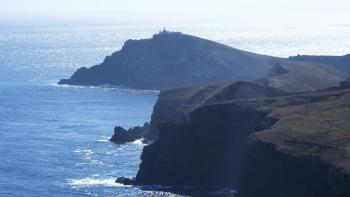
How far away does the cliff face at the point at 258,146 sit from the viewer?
3861 inches

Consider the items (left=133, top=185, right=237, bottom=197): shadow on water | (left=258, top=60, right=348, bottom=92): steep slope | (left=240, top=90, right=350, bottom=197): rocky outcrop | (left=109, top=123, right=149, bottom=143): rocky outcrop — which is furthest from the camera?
(left=258, top=60, right=348, bottom=92): steep slope

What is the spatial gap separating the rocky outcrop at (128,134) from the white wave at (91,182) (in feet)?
104

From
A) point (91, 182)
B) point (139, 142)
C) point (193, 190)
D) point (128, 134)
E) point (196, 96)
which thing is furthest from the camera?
point (196, 96)

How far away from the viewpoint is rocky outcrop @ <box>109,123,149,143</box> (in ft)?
512

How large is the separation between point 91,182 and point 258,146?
27528 mm

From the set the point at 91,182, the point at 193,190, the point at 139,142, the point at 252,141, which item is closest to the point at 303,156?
the point at 252,141

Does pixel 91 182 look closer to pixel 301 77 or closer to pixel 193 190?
pixel 193 190

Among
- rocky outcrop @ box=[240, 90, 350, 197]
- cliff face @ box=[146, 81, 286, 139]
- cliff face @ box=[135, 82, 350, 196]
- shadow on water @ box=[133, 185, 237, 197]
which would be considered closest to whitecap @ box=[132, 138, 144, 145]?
cliff face @ box=[146, 81, 286, 139]

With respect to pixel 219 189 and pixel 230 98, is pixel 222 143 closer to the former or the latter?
pixel 219 189

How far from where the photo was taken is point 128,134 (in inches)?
6206

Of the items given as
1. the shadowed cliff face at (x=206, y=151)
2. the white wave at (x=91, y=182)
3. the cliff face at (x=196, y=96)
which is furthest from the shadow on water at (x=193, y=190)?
the cliff face at (x=196, y=96)

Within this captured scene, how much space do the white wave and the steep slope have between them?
48.0 m

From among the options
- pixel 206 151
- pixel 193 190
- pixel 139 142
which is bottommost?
pixel 139 142

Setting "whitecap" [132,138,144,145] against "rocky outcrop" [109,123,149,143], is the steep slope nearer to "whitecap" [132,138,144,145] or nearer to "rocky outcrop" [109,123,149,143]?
"rocky outcrop" [109,123,149,143]
